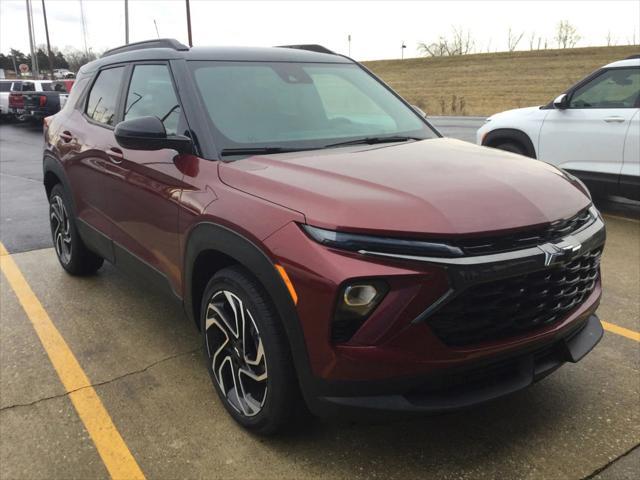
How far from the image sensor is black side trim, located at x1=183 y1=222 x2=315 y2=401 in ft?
7.36

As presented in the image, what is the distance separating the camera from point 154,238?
3303mm

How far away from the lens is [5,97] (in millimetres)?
22922

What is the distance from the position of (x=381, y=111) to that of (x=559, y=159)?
4053 mm

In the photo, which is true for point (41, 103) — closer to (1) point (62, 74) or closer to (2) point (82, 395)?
(2) point (82, 395)

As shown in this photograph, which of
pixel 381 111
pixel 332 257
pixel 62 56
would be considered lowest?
pixel 332 257

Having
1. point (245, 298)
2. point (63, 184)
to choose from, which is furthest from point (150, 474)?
point (63, 184)

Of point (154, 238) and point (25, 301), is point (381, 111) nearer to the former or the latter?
point (154, 238)

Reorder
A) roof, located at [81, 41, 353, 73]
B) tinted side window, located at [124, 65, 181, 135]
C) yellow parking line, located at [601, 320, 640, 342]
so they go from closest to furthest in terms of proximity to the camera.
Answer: tinted side window, located at [124, 65, 181, 135]
roof, located at [81, 41, 353, 73]
yellow parking line, located at [601, 320, 640, 342]

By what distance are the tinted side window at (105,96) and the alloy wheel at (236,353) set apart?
1899 mm

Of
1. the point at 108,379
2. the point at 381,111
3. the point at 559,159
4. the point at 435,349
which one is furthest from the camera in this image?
the point at 559,159

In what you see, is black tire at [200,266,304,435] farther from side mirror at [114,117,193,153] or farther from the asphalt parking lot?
side mirror at [114,117,193,153]

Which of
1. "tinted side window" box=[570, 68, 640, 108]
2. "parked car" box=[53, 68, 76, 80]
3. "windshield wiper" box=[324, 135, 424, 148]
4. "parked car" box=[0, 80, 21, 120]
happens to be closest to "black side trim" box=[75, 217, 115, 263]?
"windshield wiper" box=[324, 135, 424, 148]

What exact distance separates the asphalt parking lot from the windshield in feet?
4.70

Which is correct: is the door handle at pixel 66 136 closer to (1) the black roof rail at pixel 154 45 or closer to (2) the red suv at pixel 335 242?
(1) the black roof rail at pixel 154 45
